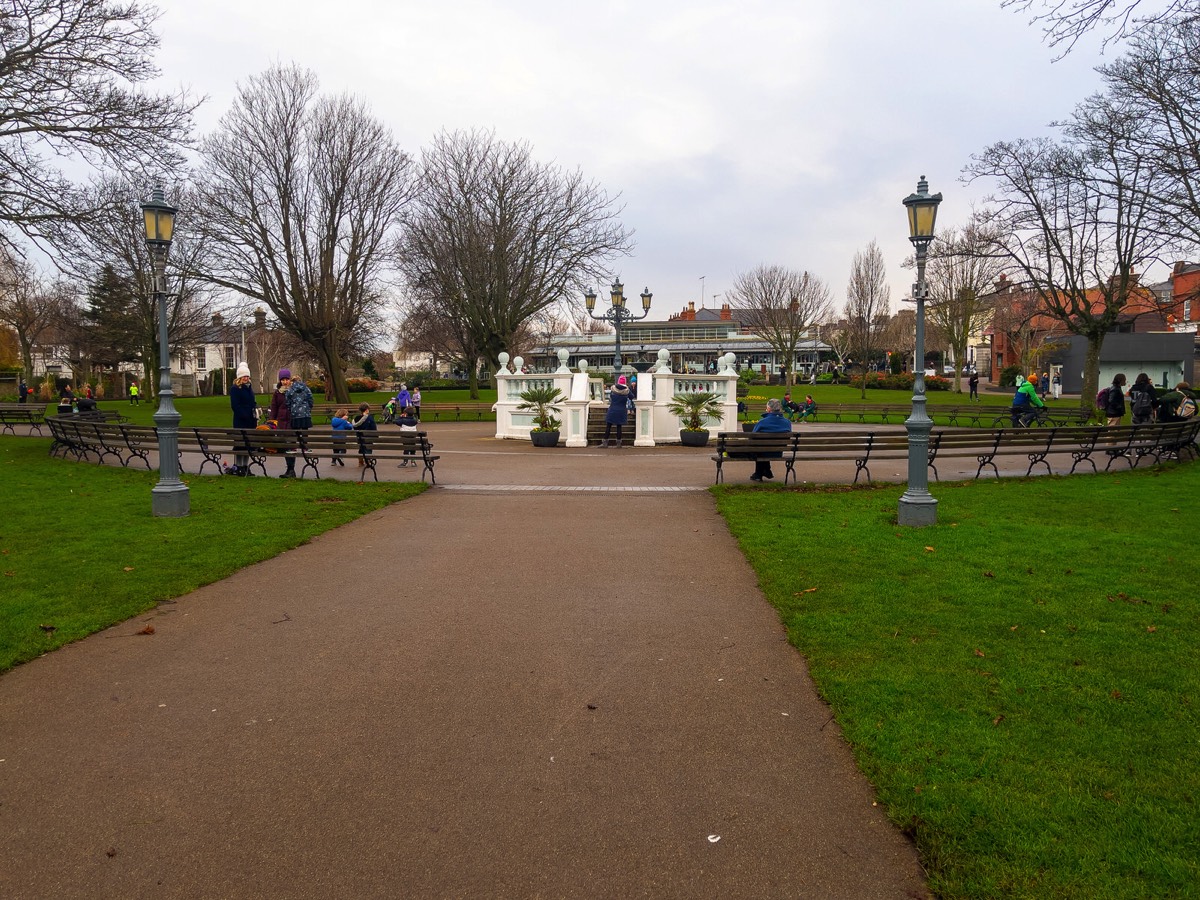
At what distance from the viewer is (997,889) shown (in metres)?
2.86

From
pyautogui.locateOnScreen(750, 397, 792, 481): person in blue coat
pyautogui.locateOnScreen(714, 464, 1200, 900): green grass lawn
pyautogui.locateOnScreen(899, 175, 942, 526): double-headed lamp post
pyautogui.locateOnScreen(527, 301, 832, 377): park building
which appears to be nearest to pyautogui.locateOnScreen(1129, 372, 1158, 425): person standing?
pyautogui.locateOnScreen(750, 397, 792, 481): person in blue coat

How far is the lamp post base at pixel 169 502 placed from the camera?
408 inches

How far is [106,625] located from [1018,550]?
25.3 ft

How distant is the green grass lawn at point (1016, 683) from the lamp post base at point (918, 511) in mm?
278

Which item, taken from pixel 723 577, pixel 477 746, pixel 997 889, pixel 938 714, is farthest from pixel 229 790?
pixel 723 577

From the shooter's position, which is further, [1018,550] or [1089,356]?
[1089,356]

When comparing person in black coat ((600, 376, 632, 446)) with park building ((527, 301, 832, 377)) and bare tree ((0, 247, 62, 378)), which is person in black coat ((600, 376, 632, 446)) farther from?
park building ((527, 301, 832, 377))

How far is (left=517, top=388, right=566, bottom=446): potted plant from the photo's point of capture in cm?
2150

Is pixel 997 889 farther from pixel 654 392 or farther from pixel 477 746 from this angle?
pixel 654 392

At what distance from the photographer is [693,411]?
2136 cm

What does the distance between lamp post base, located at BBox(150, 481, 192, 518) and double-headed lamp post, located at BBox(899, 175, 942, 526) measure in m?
8.47

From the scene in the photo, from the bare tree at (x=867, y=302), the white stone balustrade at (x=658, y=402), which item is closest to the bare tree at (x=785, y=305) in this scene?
the bare tree at (x=867, y=302)

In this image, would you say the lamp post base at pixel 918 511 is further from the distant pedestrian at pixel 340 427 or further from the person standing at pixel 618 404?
the person standing at pixel 618 404

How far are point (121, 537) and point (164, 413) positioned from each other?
82.2 inches
